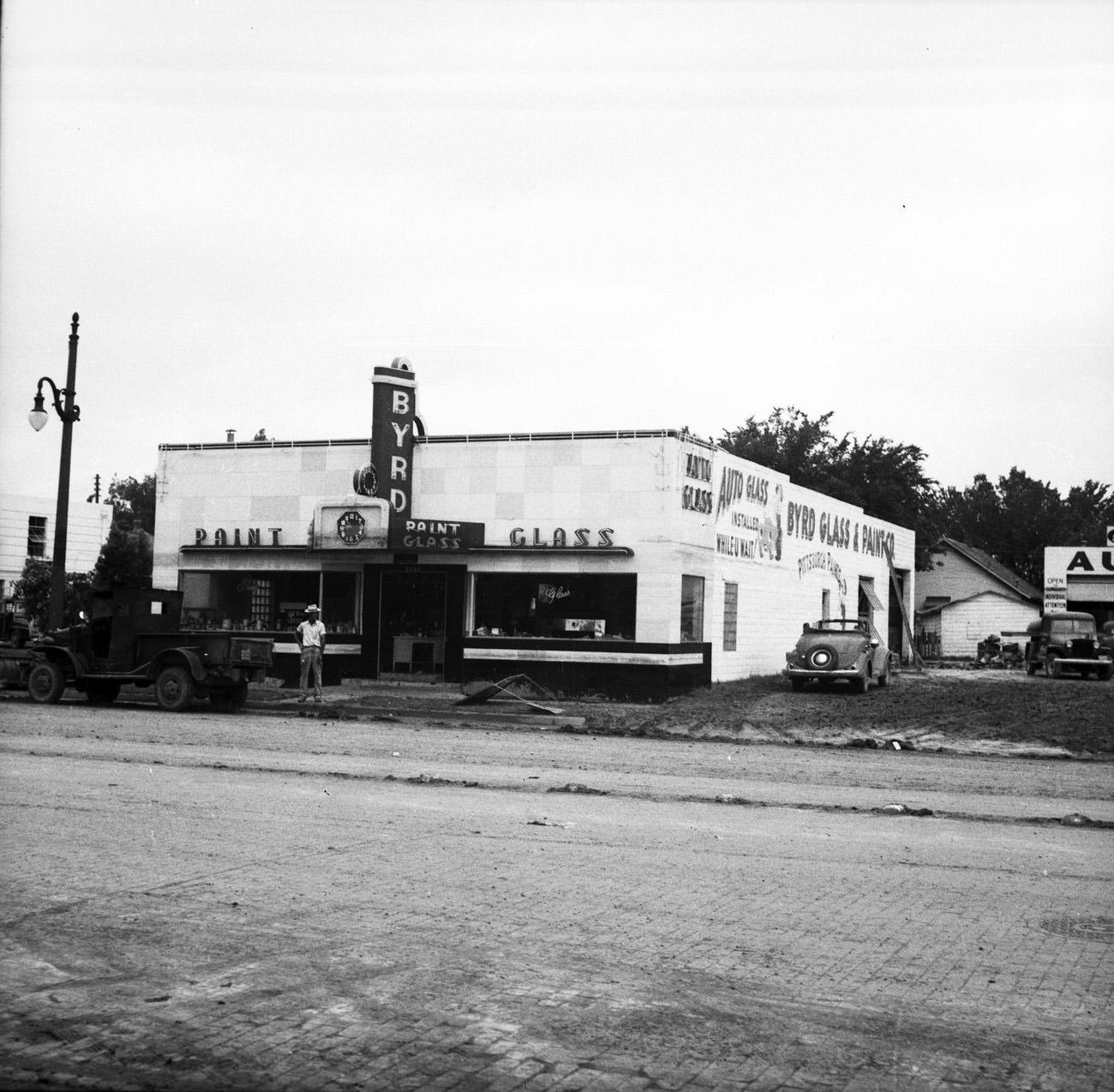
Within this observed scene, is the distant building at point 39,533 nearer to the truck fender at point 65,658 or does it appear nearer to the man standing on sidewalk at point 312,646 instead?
the truck fender at point 65,658

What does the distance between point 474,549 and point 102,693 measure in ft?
26.7

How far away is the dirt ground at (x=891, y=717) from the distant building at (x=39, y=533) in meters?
37.7

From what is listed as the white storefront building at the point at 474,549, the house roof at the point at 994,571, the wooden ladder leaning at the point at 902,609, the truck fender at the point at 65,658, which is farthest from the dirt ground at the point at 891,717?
the house roof at the point at 994,571

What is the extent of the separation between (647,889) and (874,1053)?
123 inches

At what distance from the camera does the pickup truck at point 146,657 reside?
22656mm

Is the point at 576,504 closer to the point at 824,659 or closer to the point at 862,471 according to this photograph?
the point at 824,659

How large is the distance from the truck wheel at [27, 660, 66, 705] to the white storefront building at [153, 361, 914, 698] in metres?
4.30

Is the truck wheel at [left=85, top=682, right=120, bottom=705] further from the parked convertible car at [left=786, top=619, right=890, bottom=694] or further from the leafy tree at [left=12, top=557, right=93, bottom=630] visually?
the leafy tree at [left=12, top=557, right=93, bottom=630]

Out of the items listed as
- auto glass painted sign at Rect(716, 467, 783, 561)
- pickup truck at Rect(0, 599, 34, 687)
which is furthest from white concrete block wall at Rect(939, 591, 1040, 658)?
pickup truck at Rect(0, 599, 34, 687)

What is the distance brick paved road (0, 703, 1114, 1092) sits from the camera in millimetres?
5172

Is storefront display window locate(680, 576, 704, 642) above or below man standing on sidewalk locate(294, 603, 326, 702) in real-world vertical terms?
above

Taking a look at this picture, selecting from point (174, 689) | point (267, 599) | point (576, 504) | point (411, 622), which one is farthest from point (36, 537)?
point (174, 689)

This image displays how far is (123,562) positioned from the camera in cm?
5050

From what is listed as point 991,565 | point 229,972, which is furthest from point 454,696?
point 991,565
